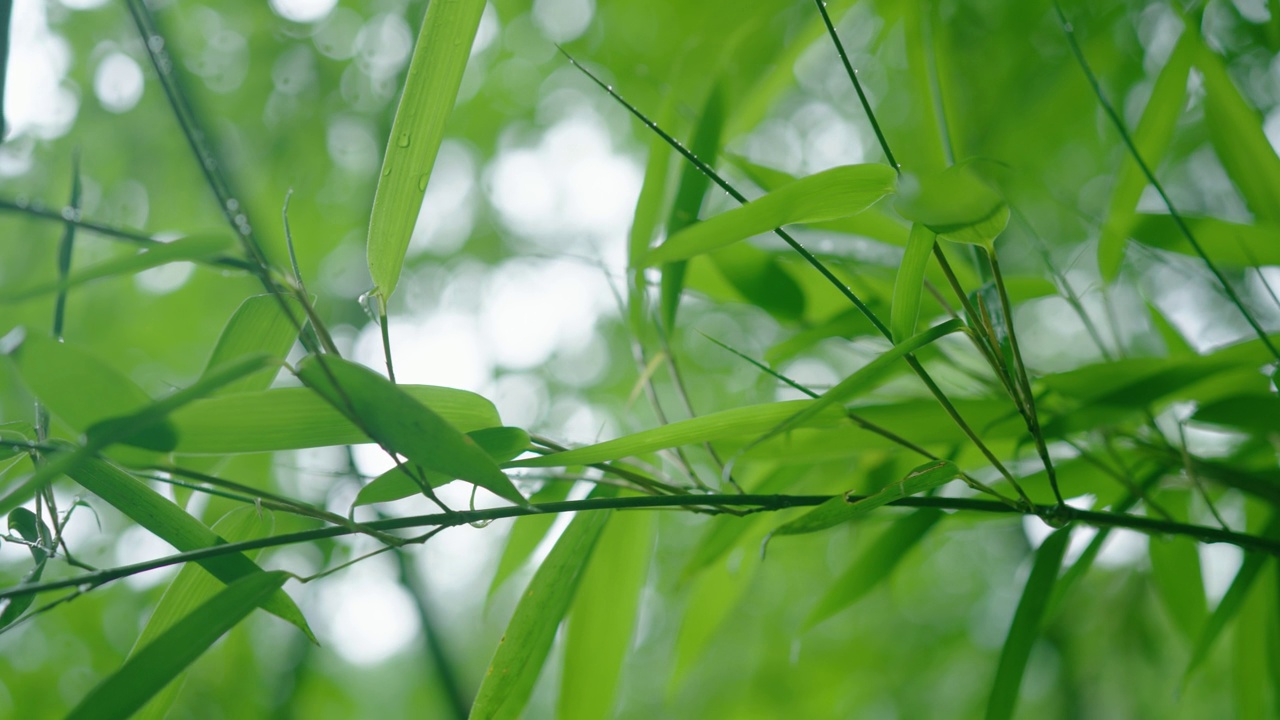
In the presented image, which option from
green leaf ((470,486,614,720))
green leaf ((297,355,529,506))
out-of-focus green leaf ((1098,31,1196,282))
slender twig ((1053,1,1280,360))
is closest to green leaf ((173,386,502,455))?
green leaf ((297,355,529,506))

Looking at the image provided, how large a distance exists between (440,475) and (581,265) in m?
0.49

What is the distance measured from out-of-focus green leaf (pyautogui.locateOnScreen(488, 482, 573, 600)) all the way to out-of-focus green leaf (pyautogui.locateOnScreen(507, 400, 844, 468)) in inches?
6.2

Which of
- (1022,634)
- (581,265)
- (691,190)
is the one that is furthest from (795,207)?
(581,265)

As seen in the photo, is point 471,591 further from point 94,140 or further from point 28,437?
point 28,437

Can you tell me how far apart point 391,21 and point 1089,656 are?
5.72 feet

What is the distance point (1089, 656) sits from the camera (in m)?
1.21

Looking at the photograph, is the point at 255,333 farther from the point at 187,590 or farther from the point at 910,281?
the point at 910,281

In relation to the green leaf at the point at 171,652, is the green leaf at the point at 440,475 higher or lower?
higher

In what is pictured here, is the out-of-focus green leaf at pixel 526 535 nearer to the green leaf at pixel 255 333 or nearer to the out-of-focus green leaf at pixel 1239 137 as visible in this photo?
the green leaf at pixel 255 333

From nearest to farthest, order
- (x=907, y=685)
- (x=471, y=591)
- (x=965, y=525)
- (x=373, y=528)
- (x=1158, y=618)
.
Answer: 1. (x=373, y=528)
2. (x=965, y=525)
3. (x=1158, y=618)
4. (x=907, y=685)
5. (x=471, y=591)

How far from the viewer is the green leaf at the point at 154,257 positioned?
6.7 inches

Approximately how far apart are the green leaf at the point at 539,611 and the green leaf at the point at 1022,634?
0.68ft

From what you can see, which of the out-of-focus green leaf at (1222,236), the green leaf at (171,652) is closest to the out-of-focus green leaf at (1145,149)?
the out-of-focus green leaf at (1222,236)

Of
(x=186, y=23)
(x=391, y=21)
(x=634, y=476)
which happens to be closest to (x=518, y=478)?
(x=634, y=476)
